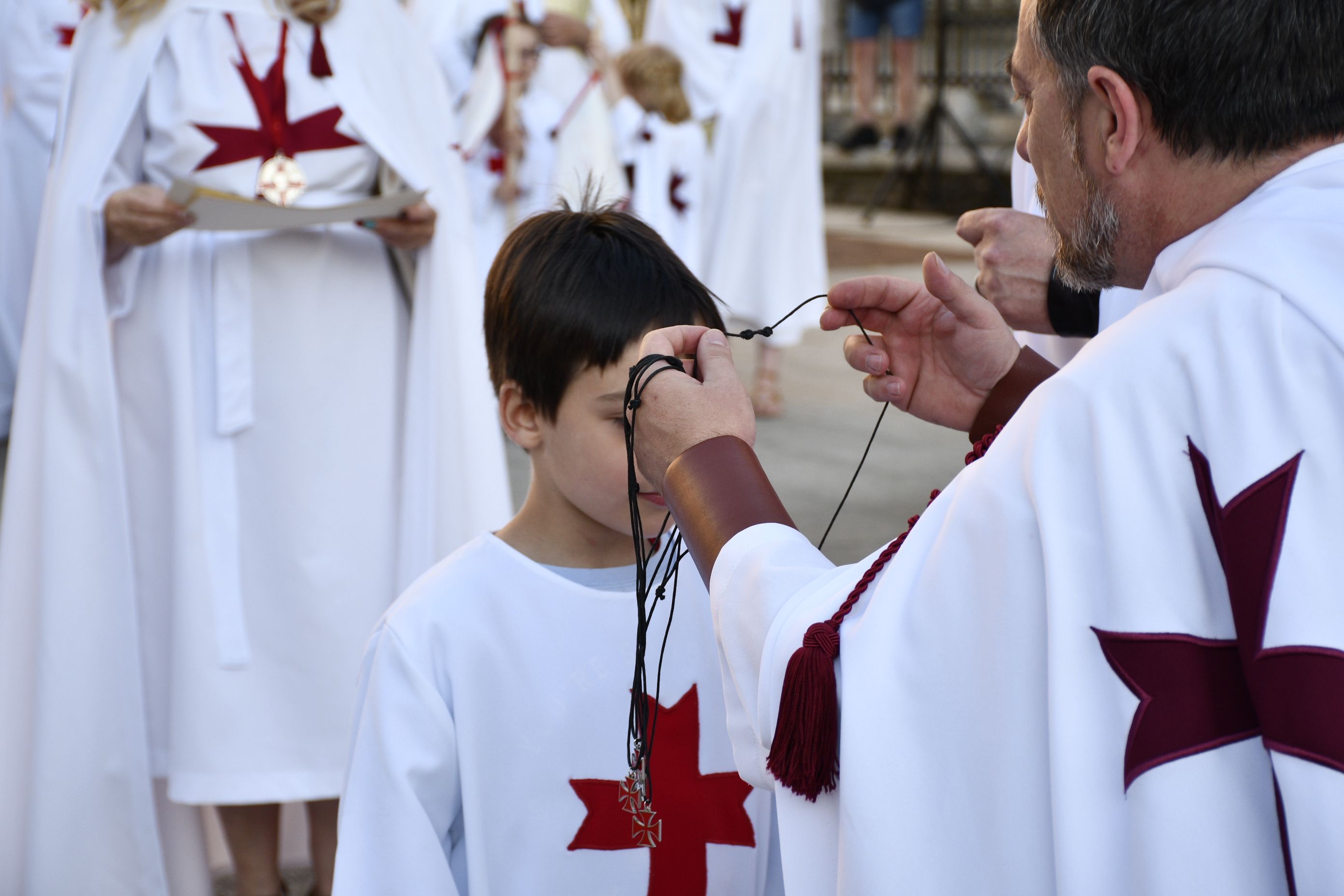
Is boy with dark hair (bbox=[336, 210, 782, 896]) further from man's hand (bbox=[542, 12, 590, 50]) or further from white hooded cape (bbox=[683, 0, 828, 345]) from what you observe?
white hooded cape (bbox=[683, 0, 828, 345])

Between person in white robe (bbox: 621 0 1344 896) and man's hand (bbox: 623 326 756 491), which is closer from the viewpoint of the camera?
person in white robe (bbox: 621 0 1344 896)

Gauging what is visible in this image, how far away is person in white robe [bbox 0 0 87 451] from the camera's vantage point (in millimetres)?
6172

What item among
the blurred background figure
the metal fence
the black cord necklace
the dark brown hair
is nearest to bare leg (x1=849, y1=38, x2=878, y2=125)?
the blurred background figure

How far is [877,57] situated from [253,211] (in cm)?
1274

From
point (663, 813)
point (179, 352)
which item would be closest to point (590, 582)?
point (663, 813)

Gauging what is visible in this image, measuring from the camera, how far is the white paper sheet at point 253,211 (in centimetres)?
269

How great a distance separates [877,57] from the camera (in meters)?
14.6

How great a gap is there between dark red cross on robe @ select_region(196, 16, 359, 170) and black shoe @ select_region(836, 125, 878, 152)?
39.4 feet

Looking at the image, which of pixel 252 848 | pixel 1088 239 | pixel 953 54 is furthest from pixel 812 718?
pixel 953 54

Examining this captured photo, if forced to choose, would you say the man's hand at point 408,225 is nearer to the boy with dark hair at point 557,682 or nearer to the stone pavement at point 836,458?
the boy with dark hair at point 557,682

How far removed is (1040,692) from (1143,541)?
16 cm

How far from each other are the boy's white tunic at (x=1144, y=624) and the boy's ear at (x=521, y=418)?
0.90m

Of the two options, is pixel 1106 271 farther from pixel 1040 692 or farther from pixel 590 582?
pixel 590 582

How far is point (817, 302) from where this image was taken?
7.44m
